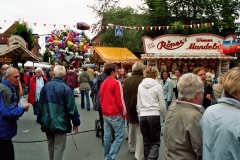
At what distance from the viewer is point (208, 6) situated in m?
29.8

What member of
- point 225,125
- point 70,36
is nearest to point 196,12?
point 70,36

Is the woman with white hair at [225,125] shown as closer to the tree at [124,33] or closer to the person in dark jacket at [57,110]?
the person in dark jacket at [57,110]

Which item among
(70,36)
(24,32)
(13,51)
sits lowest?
(13,51)

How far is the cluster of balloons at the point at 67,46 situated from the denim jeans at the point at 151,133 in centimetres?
1078

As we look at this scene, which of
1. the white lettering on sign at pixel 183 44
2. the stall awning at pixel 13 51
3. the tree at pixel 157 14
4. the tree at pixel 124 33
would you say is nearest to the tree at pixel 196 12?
the tree at pixel 157 14

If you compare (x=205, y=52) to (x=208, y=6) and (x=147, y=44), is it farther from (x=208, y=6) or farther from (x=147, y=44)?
(x=208, y=6)

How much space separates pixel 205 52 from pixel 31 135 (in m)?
17.9

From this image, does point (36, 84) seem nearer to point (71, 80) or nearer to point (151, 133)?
point (71, 80)

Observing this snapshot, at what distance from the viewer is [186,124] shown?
2.49 metres

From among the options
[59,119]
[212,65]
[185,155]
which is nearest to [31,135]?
[59,119]

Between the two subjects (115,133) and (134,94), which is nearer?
(115,133)

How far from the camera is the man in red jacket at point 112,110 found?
16.2 feet

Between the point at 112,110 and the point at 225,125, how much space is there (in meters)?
3.02

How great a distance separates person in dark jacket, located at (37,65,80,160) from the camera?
435 cm
